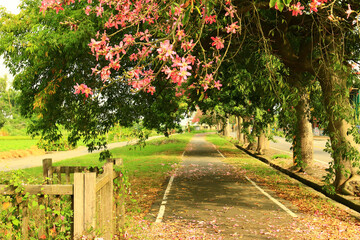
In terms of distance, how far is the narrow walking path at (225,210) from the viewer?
6.83m

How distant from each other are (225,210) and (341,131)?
4019mm

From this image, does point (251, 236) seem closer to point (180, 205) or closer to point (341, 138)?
point (180, 205)

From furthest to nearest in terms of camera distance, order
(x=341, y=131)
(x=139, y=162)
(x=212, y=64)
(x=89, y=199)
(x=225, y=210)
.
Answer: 1. (x=139, y=162)
2. (x=341, y=131)
3. (x=212, y=64)
4. (x=225, y=210)
5. (x=89, y=199)

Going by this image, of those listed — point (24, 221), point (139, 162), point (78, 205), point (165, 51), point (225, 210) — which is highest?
point (165, 51)

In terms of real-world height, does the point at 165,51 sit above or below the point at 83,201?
above

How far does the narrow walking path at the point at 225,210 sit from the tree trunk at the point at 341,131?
6.64 feet

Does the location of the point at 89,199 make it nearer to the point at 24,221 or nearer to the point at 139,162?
the point at 24,221

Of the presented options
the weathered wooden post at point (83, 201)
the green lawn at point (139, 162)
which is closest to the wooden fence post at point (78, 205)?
the weathered wooden post at point (83, 201)

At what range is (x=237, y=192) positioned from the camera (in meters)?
11.0

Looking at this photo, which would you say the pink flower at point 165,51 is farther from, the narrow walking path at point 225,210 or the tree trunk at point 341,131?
the tree trunk at point 341,131

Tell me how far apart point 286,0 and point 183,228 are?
5015mm

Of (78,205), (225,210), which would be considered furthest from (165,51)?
(225,210)

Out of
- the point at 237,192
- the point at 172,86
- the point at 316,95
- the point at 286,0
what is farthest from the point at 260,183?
the point at 286,0

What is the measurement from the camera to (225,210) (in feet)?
27.9
